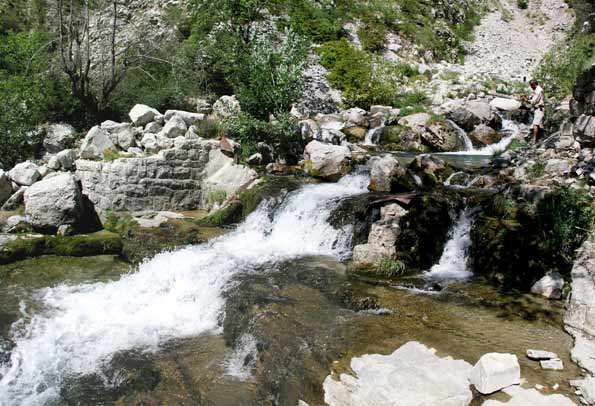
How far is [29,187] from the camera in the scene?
955 cm

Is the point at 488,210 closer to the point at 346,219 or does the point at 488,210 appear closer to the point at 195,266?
the point at 346,219

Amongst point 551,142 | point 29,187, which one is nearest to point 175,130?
point 29,187

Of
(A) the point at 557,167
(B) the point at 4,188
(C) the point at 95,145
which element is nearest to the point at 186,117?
(C) the point at 95,145

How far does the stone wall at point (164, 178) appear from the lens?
33.3 ft

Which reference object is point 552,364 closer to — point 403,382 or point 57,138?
point 403,382

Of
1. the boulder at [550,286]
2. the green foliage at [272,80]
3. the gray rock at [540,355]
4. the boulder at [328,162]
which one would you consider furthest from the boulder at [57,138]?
the gray rock at [540,355]

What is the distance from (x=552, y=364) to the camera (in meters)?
4.42

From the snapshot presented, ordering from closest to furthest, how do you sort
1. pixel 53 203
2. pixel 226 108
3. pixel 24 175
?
1. pixel 53 203
2. pixel 24 175
3. pixel 226 108

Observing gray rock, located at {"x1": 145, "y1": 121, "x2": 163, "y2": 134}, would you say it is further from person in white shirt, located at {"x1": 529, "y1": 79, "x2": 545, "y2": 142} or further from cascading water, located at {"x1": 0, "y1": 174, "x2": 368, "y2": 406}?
person in white shirt, located at {"x1": 529, "y1": 79, "x2": 545, "y2": 142}

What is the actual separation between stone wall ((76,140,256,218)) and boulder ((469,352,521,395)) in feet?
24.7

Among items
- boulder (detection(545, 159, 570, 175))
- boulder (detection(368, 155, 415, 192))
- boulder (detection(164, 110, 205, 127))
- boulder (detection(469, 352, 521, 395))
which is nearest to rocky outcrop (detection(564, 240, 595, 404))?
boulder (detection(469, 352, 521, 395))

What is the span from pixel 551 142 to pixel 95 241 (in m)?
10.2

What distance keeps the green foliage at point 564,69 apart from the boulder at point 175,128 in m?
12.6

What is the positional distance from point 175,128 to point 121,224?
9.62 ft
